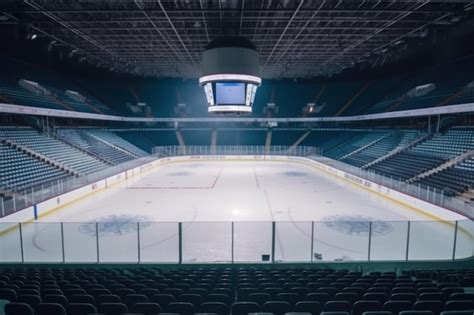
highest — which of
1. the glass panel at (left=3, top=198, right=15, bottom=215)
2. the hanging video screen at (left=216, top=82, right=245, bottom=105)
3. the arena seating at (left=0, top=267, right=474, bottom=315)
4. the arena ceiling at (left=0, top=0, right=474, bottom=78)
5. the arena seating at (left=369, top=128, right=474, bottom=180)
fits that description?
the arena ceiling at (left=0, top=0, right=474, bottom=78)

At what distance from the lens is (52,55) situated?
31.3 meters

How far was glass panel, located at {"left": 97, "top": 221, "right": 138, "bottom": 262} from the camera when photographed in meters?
8.41

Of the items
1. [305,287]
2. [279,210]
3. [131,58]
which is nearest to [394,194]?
[279,210]

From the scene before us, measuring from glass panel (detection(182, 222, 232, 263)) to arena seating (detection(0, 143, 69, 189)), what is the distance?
32.8 ft

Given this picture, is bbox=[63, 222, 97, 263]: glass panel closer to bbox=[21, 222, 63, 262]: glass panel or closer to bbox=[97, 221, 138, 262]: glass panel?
bbox=[21, 222, 63, 262]: glass panel

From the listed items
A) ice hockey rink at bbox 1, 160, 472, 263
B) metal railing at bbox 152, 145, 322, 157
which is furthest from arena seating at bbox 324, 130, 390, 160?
ice hockey rink at bbox 1, 160, 472, 263

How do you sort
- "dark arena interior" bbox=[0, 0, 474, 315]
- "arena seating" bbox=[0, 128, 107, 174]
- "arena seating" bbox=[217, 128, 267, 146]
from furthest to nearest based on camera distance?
"arena seating" bbox=[217, 128, 267, 146] → "arena seating" bbox=[0, 128, 107, 174] → "dark arena interior" bbox=[0, 0, 474, 315]

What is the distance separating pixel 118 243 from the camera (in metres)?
9.52

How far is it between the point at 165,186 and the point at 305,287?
17.7 metres

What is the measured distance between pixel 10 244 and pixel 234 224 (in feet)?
23.6

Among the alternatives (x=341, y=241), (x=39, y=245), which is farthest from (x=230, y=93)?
(x=39, y=245)

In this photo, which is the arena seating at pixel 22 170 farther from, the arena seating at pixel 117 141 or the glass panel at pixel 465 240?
the glass panel at pixel 465 240

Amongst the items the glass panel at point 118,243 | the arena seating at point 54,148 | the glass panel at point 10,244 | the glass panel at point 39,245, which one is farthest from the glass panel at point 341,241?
the arena seating at point 54,148

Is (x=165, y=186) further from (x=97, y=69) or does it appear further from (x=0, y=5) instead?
(x=97, y=69)
